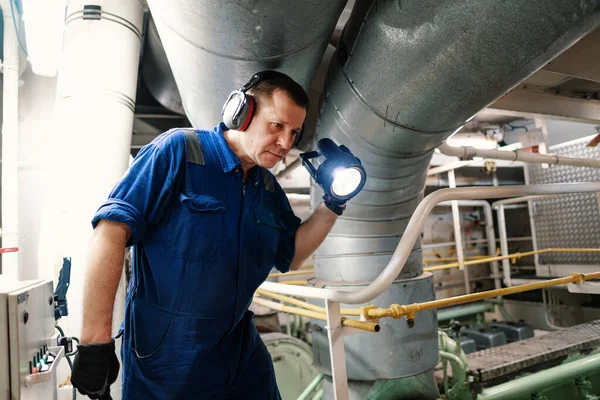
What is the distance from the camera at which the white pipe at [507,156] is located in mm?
2117

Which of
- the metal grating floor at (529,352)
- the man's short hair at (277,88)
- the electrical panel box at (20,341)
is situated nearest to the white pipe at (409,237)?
the man's short hair at (277,88)

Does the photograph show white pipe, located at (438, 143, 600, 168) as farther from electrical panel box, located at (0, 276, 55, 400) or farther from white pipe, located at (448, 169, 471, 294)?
electrical panel box, located at (0, 276, 55, 400)

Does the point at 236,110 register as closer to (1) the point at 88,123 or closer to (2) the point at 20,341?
(2) the point at 20,341

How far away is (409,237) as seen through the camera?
4.17 ft

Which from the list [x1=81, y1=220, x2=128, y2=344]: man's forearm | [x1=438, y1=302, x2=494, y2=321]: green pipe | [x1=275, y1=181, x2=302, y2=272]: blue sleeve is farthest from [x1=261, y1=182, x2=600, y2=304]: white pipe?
[x1=438, y1=302, x2=494, y2=321]: green pipe

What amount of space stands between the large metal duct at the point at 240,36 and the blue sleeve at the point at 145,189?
1.06 ft

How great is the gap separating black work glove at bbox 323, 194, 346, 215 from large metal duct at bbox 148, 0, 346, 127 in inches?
19.2

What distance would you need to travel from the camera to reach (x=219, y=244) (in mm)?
1096

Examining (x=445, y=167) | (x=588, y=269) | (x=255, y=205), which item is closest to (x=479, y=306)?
(x=588, y=269)

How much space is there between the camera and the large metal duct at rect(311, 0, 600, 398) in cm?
88

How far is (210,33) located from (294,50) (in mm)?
271

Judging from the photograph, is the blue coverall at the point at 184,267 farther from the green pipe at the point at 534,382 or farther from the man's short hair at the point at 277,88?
the green pipe at the point at 534,382

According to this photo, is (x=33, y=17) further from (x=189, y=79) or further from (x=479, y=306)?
(x=479, y=306)

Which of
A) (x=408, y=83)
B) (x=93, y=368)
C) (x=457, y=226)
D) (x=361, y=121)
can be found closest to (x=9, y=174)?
(x=93, y=368)
